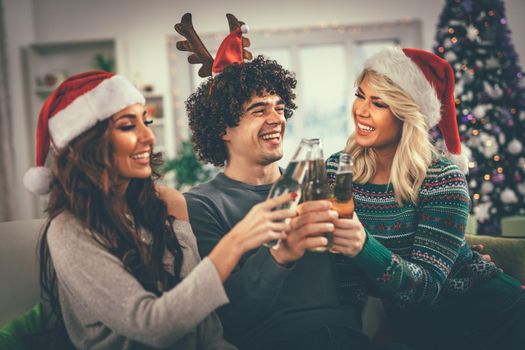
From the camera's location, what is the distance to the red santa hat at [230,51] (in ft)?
5.23

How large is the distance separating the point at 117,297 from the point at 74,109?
451mm

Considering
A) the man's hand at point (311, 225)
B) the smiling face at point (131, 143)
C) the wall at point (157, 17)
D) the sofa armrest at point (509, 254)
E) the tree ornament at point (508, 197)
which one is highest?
the wall at point (157, 17)

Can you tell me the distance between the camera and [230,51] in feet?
5.34

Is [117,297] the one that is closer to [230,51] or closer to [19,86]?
[230,51]

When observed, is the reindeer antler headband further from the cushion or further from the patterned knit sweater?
the cushion

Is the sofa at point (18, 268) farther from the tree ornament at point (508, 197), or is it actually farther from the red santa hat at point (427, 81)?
the tree ornament at point (508, 197)

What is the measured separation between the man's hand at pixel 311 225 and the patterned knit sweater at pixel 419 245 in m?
0.26

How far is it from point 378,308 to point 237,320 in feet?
2.19

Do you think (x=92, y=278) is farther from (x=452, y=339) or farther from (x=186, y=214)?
(x=452, y=339)

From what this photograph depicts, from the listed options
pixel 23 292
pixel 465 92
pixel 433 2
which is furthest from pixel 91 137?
pixel 433 2

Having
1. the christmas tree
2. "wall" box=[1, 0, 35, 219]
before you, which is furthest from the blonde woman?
"wall" box=[1, 0, 35, 219]

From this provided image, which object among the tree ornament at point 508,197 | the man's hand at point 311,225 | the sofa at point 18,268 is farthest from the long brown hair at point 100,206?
the tree ornament at point 508,197

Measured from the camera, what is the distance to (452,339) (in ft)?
4.99

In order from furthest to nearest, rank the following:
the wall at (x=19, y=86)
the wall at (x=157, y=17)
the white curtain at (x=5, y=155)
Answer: the wall at (x=157, y=17) → the wall at (x=19, y=86) → the white curtain at (x=5, y=155)
